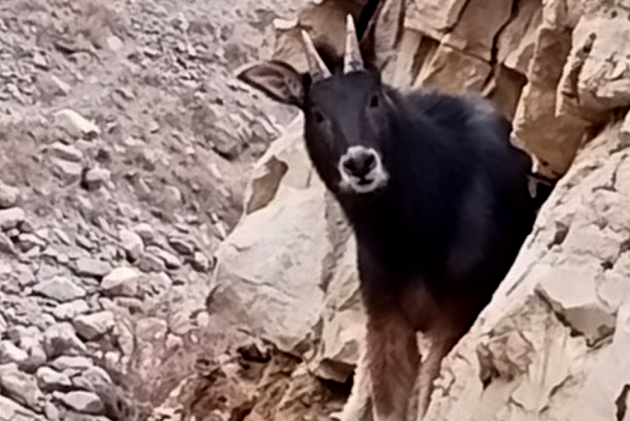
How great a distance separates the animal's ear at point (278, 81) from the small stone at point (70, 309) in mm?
1251

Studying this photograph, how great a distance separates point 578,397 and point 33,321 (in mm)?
2982

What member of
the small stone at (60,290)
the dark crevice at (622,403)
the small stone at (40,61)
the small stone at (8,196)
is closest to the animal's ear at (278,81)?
the small stone at (60,290)

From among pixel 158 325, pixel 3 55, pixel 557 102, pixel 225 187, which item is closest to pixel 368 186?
pixel 557 102

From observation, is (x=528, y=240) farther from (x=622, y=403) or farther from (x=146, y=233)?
(x=146, y=233)

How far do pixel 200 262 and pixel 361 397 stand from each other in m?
1.50

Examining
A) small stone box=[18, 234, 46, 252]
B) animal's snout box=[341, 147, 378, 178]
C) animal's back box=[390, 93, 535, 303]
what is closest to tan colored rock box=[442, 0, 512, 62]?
animal's back box=[390, 93, 535, 303]

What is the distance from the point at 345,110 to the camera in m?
3.69

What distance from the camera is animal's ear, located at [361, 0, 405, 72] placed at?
3.95 m

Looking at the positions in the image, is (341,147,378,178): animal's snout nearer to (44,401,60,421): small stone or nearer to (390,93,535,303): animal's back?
(390,93,535,303): animal's back

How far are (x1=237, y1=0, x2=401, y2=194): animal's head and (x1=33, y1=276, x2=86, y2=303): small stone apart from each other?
138cm

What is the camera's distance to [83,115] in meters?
6.09

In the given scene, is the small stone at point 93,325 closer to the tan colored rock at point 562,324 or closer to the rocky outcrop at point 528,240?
the rocky outcrop at point 528,240

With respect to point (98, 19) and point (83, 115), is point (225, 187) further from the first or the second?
point (98, 19)

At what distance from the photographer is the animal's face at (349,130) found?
3.62 meters
